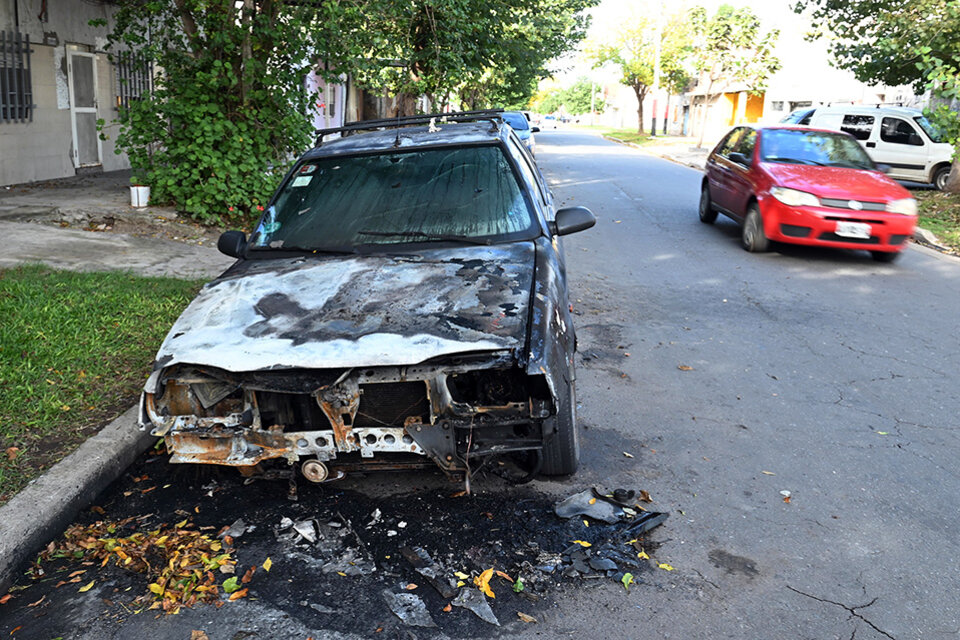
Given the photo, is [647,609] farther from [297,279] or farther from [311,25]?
[311,25]

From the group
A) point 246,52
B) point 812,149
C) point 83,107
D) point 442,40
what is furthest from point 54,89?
point 812,149

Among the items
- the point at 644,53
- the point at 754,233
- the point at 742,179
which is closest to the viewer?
the point at 754,233

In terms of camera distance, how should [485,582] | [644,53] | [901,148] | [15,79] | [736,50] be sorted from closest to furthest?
[485,582]
[15,79]
[901,148]
[736,50]
[644,53]

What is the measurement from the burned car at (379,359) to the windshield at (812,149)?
7.01 metres

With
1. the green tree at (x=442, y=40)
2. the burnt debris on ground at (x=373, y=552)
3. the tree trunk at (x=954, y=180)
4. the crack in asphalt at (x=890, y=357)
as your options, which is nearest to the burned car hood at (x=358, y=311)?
the burnt debris on ground at (x=373, y=552)

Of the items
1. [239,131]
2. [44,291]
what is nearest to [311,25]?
[239,131]

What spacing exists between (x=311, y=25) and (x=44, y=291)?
5218 mm

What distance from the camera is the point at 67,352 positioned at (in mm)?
5227

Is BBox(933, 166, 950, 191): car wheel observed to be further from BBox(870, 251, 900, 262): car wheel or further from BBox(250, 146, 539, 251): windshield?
BBox(250, 146, 539, 251): windshield

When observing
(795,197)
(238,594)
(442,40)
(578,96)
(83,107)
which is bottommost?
(238,594)

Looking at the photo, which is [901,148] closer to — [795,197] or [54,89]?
[795,197]

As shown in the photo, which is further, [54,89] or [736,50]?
[736,50]

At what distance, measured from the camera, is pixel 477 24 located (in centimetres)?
1440

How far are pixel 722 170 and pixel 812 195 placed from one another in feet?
7.73
